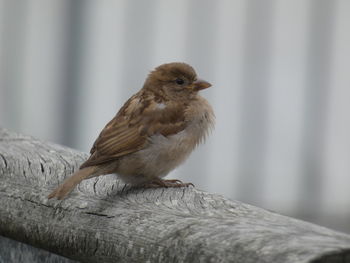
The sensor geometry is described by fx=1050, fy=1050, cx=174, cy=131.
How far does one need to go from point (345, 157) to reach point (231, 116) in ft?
2.74

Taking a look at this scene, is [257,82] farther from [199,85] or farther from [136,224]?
[136,224]

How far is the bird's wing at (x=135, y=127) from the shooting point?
382 centimetres

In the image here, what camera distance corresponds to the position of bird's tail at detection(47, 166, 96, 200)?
3201 millimetres

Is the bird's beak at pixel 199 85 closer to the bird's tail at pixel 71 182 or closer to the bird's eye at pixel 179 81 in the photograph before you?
the bird's eye at pixel 179 81

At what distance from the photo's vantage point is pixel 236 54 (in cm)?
700

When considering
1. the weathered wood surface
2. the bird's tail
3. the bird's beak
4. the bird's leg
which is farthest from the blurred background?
the bird's tail

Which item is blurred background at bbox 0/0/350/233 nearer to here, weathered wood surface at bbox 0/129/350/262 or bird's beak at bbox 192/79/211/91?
bird's beak at bbox 192/79/211/91

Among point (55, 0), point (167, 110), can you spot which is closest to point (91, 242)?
point (167, 110)

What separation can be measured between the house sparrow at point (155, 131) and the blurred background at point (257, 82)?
2.50 metres

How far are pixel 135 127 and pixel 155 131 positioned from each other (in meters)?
0.09

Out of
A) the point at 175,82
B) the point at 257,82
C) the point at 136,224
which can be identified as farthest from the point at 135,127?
the point at 257,82

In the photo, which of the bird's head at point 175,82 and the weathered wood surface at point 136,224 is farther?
the bird's head at point 175,82

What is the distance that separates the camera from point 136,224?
292 centimetres

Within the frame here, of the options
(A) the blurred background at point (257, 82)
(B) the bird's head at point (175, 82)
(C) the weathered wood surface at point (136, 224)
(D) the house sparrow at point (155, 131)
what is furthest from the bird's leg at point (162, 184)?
(A) the blurred background at point (257, 82)
